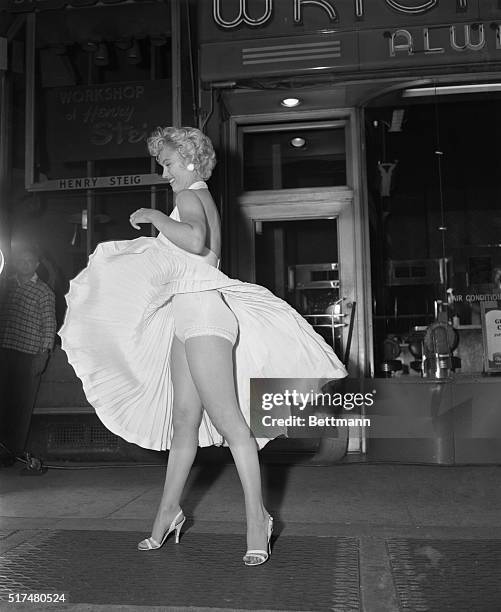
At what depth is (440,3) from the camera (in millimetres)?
3471

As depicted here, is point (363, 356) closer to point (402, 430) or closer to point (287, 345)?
point (402, 430)

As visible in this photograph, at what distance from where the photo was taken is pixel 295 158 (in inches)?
168

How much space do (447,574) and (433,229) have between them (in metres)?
2.70

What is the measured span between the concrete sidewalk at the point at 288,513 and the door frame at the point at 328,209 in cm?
83

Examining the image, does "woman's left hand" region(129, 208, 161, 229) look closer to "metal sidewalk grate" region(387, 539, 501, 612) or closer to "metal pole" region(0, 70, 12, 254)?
"metal sidewalk grate" region(387, 539, 501, 612)

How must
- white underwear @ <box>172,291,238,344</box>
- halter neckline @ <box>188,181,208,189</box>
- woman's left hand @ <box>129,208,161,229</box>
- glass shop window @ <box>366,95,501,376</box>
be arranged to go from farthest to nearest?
glass shop window @ <box>366,95,501,376</box> < halter neckline @ <box>188,181,208,189</box> < white underwear @ <box>172,291,238,344</box> < woman's left hand @ <box>129,208,161,229</box>

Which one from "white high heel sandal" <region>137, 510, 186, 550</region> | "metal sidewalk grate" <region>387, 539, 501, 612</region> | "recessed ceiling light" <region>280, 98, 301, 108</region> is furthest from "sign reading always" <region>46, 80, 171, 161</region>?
"metal sidewalk grate" <region>387, 539, 501, 612</region>

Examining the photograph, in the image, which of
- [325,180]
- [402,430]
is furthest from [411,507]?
[325,180]

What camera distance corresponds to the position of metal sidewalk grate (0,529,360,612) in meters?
1.93

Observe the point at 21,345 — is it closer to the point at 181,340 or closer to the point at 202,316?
the point at 181,340

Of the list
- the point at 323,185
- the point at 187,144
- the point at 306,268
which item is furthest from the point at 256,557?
the point at 323,185

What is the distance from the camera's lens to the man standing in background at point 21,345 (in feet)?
14.0

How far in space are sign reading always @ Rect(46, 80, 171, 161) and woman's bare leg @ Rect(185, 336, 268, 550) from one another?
2.13 metres

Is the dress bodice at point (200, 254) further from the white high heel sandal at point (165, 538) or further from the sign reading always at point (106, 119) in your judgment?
the sign reading always at point (106, 119)
